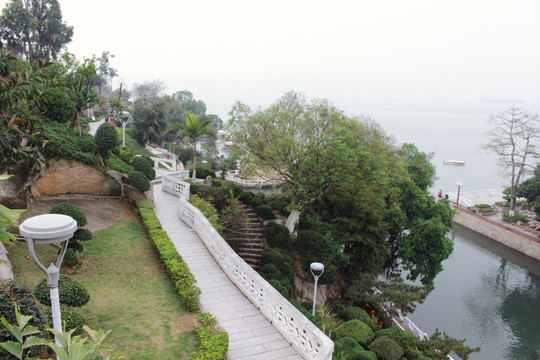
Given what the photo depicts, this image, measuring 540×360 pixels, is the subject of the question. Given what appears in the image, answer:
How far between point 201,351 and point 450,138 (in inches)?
5391

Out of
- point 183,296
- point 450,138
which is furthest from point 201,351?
point 450,138

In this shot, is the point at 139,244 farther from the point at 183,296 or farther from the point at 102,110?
the point at 102,110

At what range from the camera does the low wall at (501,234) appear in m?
28.7

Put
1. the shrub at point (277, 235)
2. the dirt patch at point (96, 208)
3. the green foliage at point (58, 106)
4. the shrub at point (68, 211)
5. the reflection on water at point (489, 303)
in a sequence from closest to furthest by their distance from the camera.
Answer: the shrub at point (68, 211), the dirt patch at point (96, 208), the green foliage at point (58, 106), the shrub at point (277, 235), the reflection on water at point (489, 303)

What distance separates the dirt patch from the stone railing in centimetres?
327

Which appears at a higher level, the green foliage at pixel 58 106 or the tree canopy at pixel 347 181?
the green foliage at pixel 58 106

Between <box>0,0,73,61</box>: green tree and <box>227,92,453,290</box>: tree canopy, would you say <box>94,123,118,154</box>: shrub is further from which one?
<box>0,0,73,61</box>: green tree

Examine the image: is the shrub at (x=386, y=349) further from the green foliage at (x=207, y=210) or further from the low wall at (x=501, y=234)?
the low wall at (x=501, y=234)

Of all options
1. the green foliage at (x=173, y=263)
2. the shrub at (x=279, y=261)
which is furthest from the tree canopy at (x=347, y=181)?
the green foliage at (x=173, y=263)

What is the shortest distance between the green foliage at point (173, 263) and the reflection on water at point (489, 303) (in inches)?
592

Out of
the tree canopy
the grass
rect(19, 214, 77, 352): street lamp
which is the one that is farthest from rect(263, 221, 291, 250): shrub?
rect(19, 214, 77, 352): street lamp

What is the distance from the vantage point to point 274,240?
17203 mm

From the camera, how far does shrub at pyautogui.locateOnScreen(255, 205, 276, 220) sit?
749 inches

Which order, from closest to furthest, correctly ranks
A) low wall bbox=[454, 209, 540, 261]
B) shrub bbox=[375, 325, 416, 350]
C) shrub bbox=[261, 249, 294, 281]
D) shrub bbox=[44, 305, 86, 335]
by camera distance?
shrub bbox=[44, 305, 86, 335]
shrub bbox=[375, 325, 416, 350]
shrub bbox=[261, 249, 294, 281]
low wall bbox=[454, 209, 540, 261]
